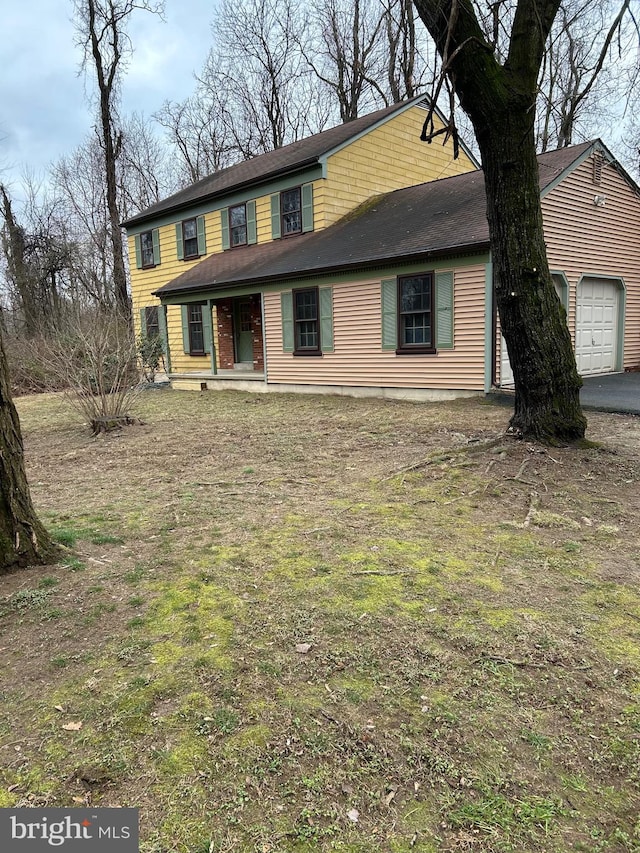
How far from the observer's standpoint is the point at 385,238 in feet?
40.6

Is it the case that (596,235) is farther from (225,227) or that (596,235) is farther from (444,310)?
(225,227)

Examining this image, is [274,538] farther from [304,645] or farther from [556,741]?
[556,741]

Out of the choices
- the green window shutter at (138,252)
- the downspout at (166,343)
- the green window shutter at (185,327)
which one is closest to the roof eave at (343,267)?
the green window shutter at (185,327)

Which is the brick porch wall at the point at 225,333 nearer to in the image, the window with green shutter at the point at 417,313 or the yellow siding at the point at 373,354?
the yellow siding at the point at 373,354

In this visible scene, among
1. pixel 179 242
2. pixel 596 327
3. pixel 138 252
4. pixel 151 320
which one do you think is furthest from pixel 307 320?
pixel 138 252

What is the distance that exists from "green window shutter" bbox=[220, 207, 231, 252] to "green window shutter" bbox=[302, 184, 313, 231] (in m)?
3.53

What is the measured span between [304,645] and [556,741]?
113 centimetres

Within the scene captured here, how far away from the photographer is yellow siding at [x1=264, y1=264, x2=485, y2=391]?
34.5 feet

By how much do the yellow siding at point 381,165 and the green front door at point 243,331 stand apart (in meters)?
3.84

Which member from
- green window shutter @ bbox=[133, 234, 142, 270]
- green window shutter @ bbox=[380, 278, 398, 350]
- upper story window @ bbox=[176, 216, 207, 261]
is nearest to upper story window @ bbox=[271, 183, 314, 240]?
upper story window @ bbox=[176, 216, 207, 261]

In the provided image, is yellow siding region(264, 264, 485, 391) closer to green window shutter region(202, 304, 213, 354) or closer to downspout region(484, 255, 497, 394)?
downspout region(484, 255, 497, 394)

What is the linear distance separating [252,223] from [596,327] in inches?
408

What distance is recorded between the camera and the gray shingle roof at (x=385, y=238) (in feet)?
35.6

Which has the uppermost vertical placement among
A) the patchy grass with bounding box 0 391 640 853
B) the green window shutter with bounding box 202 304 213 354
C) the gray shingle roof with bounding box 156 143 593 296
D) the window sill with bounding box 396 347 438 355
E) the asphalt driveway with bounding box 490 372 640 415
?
the gray shingle roof with bounding box 156 143 593 296
